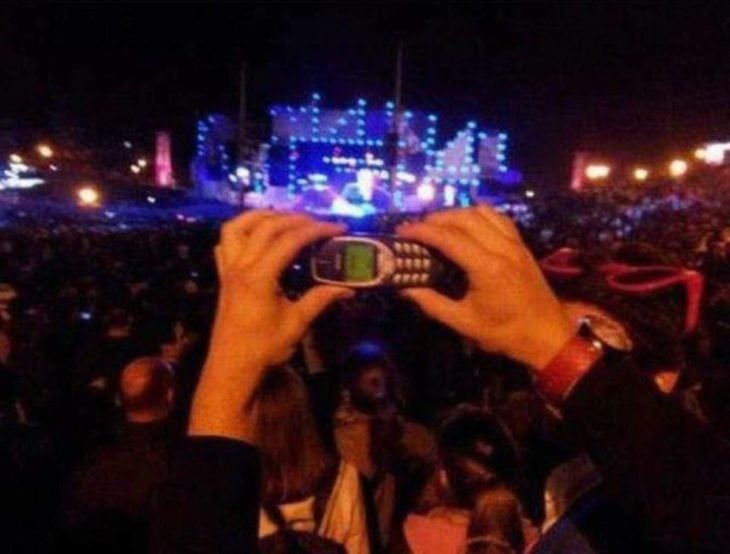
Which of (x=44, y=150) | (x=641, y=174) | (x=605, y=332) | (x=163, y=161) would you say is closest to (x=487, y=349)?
(x=605, y=332)

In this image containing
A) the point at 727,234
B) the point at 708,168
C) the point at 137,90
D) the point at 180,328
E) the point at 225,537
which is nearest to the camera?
the point at 225,537

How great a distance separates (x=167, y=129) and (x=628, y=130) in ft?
114

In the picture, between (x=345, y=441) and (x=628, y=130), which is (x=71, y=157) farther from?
(x=345, y=441)

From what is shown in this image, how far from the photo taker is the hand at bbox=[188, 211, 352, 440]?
5.14 feet

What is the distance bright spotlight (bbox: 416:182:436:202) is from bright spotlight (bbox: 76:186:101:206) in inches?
516

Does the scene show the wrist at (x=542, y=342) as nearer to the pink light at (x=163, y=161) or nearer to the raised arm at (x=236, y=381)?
the raised arm at (x=236, y=381)

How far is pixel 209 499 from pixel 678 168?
76799mm

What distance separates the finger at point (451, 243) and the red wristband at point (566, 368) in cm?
12

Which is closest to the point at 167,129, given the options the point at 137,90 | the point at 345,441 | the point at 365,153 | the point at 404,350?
the point at 137,90

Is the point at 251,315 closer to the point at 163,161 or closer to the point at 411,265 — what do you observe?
the point at 411,265

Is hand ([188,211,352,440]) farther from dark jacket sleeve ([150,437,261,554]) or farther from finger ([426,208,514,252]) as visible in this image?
finger ([426,208,514,252])

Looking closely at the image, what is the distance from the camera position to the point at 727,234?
→ 66.1ft

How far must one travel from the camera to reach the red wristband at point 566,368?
1.29m

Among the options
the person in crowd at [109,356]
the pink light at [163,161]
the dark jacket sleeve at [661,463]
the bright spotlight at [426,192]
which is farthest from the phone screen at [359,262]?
the pink light at [163,161]
